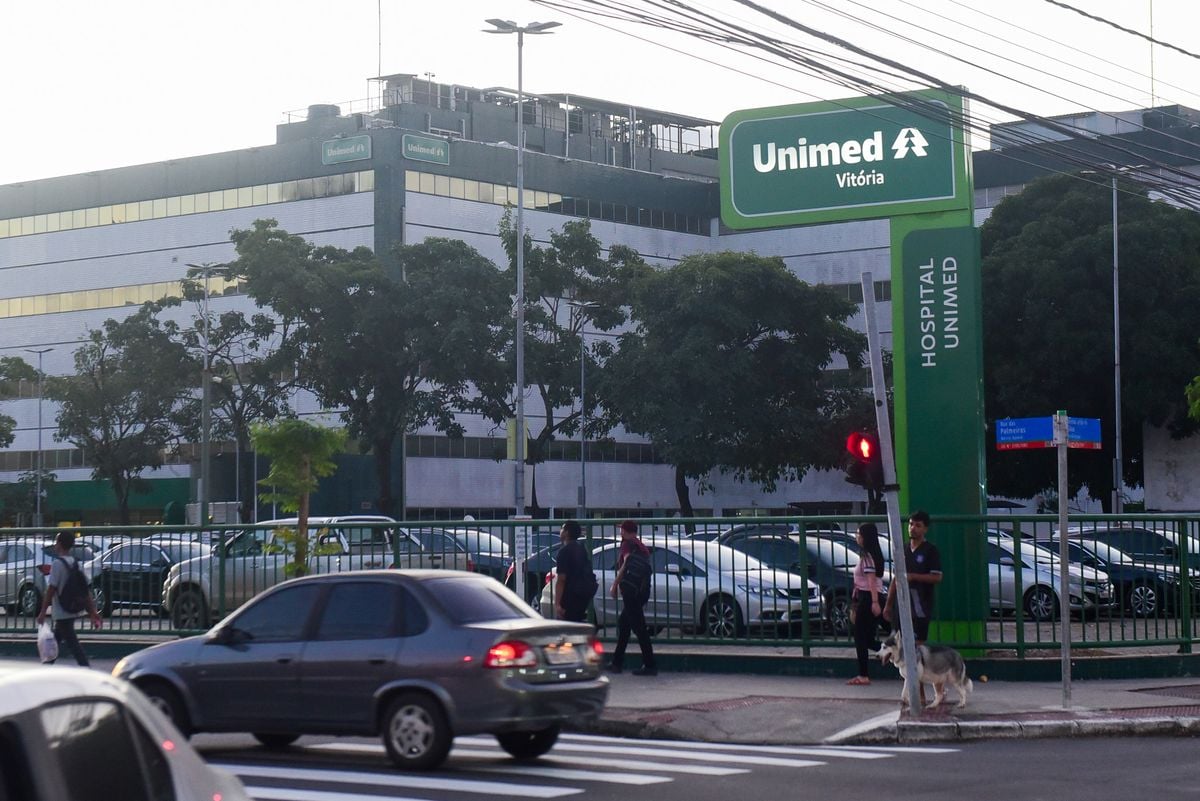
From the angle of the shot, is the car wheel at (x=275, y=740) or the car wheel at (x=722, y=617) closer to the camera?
the car wheel at (x=275, y=740)

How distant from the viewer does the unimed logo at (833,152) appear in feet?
64.6

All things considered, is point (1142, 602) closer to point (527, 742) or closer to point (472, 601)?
point (527, 742)

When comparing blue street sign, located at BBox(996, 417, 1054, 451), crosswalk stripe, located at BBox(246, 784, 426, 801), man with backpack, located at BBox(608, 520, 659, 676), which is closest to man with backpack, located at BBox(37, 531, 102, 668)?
man with backpack, located at BBox(608, 520, 659, 676)

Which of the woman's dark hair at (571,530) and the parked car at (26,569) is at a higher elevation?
the woman's dark hair at (571,530)

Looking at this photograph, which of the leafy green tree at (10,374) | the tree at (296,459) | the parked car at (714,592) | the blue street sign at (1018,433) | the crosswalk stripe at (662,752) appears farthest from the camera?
the leafy green tree at (10,374)

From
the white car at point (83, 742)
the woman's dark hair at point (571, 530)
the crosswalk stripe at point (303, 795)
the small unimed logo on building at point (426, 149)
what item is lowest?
the crosswalk stripe at point (303, 795)

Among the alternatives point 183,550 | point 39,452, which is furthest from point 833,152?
point 39,452

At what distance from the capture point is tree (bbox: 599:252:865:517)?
56.2m

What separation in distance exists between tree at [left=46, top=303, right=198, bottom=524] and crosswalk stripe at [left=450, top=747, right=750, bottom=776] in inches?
2016

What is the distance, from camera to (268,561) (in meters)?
20.7

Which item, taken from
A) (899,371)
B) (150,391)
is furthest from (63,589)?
(150,391)

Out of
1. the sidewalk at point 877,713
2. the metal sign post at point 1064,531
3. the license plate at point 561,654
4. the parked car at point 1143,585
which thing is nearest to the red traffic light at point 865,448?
the metal sign post at point 1064,531

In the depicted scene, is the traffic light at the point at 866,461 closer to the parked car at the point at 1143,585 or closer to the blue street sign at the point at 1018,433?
the parked car at the point at 1143,585

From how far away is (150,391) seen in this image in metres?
61.9
